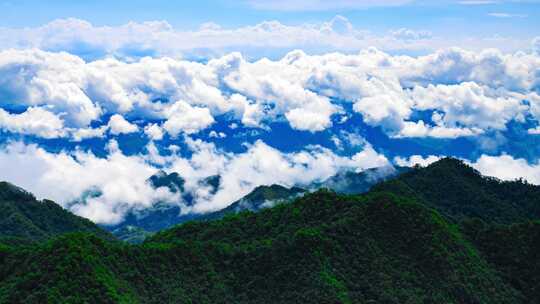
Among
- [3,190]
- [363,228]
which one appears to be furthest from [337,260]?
[3,190]

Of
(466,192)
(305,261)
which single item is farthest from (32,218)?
(466,192)

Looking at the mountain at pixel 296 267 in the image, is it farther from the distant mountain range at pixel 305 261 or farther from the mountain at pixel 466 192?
the mountain at pixel 466 192

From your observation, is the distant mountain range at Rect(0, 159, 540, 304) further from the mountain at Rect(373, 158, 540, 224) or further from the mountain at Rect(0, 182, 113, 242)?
the mountain at Rect(0, 182, 113, 242)

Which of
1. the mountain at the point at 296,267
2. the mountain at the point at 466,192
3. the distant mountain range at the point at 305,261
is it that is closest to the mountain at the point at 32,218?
the distant mountain range at the point at 305,261

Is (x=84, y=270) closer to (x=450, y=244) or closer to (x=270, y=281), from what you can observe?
(x=270, y=281)

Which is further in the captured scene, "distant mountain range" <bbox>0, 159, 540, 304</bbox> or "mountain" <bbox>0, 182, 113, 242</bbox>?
"mountain" <bbox>0, 182, 113, 242</bbox>

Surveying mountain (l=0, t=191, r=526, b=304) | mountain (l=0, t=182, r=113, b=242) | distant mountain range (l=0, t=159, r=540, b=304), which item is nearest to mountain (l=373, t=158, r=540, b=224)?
distant mountain range (l=0, t=159, r=540, b=304)
